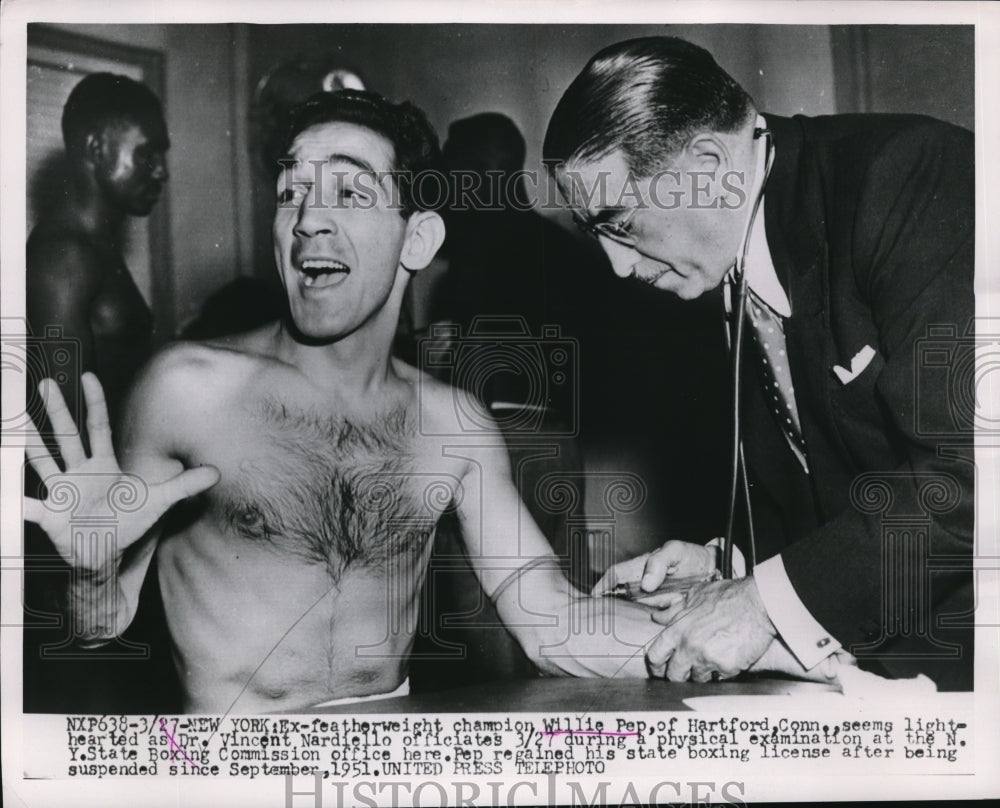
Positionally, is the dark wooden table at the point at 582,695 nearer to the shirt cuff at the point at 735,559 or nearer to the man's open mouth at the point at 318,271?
the shirt cuff at the point at 735,559

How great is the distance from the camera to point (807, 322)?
2.48m

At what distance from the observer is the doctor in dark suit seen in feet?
8.11

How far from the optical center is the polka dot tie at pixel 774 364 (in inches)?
98.6

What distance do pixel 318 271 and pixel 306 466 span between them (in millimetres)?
467

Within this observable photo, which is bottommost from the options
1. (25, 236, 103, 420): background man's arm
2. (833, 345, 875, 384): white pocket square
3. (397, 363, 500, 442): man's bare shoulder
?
(397, 363, 500, 442): man's bare shoulder

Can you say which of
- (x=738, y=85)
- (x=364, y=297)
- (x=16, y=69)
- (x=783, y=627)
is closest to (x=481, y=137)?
(x=364, y=297)

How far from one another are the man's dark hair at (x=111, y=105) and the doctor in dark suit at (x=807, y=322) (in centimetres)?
97

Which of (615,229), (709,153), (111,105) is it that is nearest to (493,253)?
(615,229)

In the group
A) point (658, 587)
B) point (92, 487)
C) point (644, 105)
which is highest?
point (644, 105)

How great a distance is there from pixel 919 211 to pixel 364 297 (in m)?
1.35

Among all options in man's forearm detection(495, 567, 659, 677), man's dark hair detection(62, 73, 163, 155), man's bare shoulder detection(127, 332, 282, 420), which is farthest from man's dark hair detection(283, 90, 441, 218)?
man's forearm detection(495, 567, 659, 677)

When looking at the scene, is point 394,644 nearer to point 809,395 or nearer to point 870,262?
point 809,395

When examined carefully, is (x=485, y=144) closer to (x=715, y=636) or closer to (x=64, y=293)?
(x=64, y=293)

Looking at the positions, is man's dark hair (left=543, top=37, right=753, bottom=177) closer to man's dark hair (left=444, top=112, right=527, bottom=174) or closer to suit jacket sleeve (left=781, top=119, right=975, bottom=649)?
man's dark hair (left=444, top=112, right=527, bottom=174)
